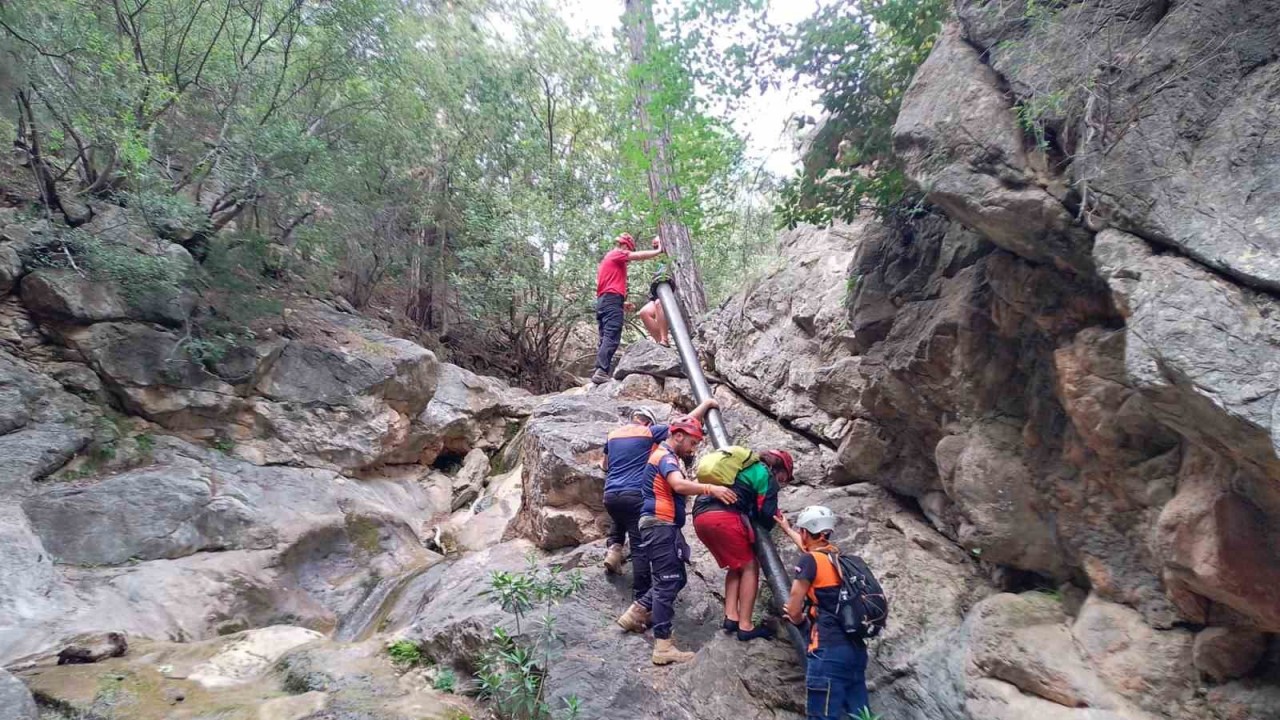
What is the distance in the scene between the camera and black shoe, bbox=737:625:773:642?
591 cm

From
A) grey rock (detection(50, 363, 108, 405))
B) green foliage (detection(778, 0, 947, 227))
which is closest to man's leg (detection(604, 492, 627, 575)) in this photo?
green foliage (detection(778, 0, 947, 227))

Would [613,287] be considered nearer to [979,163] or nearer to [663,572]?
[663,572]

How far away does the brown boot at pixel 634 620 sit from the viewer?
630 cm

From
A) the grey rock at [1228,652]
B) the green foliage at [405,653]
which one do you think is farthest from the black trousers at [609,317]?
the grey rock at [1228,652]

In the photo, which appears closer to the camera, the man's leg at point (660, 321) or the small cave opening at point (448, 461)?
the man's leg at point (660, 321)

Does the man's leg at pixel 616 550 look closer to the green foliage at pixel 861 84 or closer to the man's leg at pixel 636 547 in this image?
the man's leg at pixel 636 547

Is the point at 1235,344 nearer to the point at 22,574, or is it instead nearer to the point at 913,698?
the point at 913,698

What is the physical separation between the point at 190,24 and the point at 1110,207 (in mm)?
12351

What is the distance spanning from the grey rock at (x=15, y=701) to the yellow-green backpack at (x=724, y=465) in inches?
202

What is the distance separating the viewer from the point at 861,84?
6602mm

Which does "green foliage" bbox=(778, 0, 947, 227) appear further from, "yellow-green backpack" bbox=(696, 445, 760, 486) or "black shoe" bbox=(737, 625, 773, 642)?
"black shoe" bbox=(737, 625, 773, 642)

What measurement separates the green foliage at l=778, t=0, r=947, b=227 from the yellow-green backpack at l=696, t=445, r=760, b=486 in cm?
266

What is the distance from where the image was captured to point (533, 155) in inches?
666

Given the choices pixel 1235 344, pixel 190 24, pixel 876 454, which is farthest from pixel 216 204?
pixel 1235 344
